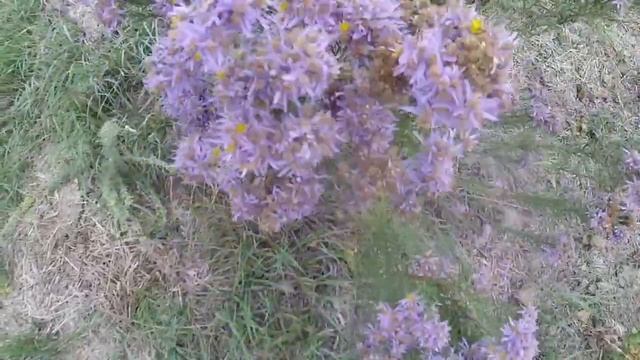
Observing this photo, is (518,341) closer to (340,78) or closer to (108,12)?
(340,78)

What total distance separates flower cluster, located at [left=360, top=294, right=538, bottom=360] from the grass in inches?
9.5

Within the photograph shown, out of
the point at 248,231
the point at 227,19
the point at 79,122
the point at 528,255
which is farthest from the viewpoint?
the point at 528,255

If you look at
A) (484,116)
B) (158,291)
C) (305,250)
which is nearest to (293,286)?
(305,250)

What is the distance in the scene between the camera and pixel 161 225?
7.43 ft

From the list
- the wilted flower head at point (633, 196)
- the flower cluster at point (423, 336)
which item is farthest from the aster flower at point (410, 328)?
the wilted flower head at point (633, 196)

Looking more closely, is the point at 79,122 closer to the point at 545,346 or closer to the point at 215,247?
the point at 215,247

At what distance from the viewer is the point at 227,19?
1257 mm

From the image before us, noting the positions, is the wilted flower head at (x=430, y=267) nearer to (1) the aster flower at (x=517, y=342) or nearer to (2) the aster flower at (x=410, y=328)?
(2) the aster flower at (x=410, y=328)

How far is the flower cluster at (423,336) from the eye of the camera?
1731 millimetres

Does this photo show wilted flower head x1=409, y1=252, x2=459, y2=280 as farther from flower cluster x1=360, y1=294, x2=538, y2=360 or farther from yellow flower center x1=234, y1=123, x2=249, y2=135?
yellow flower center x1=234, y1=123, x2=249, y2=135

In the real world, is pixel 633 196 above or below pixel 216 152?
below

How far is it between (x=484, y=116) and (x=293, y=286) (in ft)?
3.55

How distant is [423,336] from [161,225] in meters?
0.89

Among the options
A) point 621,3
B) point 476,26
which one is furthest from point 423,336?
point 621,3
